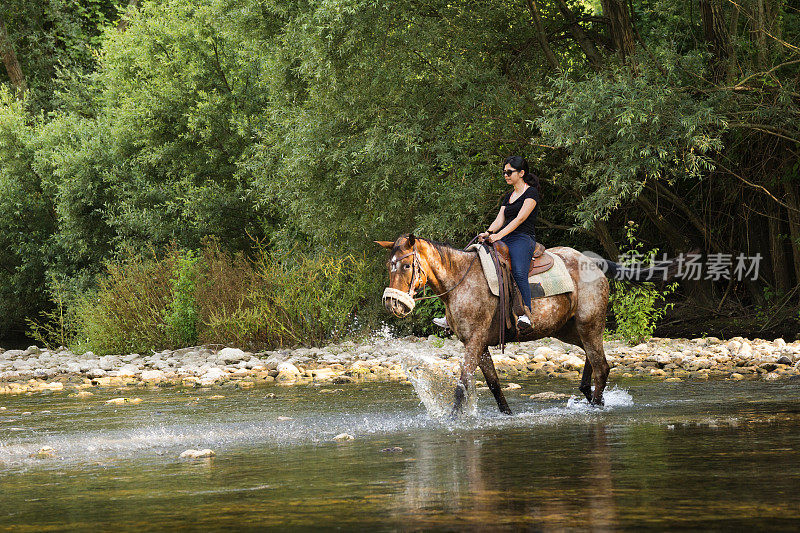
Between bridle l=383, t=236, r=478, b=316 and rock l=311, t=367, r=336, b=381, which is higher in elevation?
bridle l=383, t=236, r=478, b=316

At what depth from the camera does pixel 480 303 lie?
9.23m

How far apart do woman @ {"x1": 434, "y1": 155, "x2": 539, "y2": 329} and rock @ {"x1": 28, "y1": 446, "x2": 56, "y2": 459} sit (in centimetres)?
451

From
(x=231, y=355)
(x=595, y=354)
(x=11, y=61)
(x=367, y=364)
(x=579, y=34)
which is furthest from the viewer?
(x=11, y=61)

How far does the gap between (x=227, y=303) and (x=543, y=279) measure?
407 inches

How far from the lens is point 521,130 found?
57.6 feet

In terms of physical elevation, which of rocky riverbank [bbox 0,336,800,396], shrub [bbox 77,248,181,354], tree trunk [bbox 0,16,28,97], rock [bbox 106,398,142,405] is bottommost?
rocky riverbank [bbox 0,336,800,396]

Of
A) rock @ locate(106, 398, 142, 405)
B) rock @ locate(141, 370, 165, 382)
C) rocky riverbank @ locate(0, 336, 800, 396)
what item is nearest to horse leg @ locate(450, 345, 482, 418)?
rocky riverbank @ locate(0, 336, 800, 396)

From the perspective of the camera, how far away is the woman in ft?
30.7

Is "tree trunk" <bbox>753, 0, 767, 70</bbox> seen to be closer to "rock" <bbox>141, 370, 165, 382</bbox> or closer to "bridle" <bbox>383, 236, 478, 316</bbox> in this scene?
"bridle" <bbox>383, 236, 478, 316</bbox>

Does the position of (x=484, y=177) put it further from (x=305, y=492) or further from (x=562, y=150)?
(x=305, y=492)

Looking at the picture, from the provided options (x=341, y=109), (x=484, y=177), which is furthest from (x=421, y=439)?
(x=341, y=109)

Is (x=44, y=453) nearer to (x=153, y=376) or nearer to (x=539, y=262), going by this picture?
(x=539, y=262)

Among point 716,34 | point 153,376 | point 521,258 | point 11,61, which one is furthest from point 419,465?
point 11,61

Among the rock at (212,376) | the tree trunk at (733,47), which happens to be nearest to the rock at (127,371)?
the rock at (212,376)
